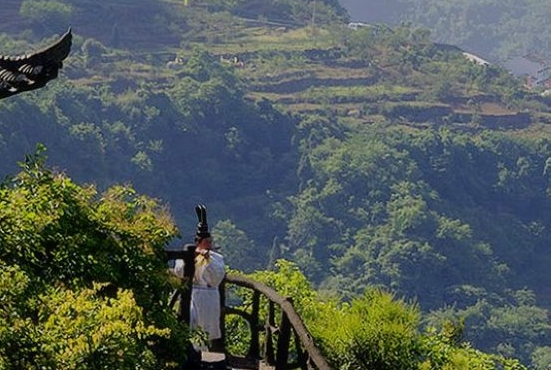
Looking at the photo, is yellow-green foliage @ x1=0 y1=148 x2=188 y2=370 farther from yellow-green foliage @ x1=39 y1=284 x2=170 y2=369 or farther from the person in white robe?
the person in white robe

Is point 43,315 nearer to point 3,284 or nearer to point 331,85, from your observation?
point 3,284

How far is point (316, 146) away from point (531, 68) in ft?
227

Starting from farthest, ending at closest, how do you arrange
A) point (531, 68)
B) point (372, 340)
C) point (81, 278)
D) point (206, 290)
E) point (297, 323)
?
point (531, 68) < point (372, 340) < point (206, 290) < point (297, 323) < point (81, 278)

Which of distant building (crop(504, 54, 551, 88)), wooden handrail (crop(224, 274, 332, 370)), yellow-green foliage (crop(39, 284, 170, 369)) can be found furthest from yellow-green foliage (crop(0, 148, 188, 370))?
distant building (crop(504, 54, 551, 88))

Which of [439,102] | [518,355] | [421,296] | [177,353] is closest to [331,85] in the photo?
[439,102]

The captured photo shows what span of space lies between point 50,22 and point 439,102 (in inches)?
1267

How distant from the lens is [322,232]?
8256 centimetres

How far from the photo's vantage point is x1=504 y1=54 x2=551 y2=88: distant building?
14112 cm

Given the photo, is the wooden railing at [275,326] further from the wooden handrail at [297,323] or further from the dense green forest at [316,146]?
the dense green forest at [316,146]

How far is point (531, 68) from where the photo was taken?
153m

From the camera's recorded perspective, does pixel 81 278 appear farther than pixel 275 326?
No

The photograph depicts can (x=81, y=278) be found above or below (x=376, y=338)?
above

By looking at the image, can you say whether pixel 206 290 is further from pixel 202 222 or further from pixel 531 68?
pixel 531 68

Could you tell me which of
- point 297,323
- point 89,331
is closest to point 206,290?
point 297,323
